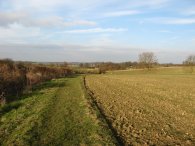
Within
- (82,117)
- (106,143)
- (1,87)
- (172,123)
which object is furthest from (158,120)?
(1,87)

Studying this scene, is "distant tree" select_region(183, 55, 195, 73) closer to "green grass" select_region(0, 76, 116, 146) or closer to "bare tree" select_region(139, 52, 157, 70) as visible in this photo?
"bare tree" select_region(139, 52, 157, 70)

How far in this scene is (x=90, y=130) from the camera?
12906mm

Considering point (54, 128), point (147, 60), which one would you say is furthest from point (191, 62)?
point (54, 128)

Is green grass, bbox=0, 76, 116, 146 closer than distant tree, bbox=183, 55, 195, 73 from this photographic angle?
Yes

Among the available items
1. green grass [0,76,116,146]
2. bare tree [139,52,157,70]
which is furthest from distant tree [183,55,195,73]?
green grass [0,76,116,146]

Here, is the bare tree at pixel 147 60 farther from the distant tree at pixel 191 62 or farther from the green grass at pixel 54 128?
the green grass at pixel 54 128

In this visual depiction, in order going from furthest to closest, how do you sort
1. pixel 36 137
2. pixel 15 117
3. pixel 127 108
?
1. pixel 127 108
2. pixel 15 117
3. pixel 36 137

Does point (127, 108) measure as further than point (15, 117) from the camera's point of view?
Yes

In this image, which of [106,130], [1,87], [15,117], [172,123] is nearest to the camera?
[106,130]

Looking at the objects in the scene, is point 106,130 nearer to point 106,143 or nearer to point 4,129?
point 106,143

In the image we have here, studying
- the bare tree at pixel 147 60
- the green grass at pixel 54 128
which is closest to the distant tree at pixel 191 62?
the bare tree at pixel 147 60

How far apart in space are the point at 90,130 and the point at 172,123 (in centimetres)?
446

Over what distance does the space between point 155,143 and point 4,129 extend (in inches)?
255

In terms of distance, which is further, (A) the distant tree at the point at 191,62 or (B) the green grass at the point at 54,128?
(A) the distant tree at the point at 191,62
